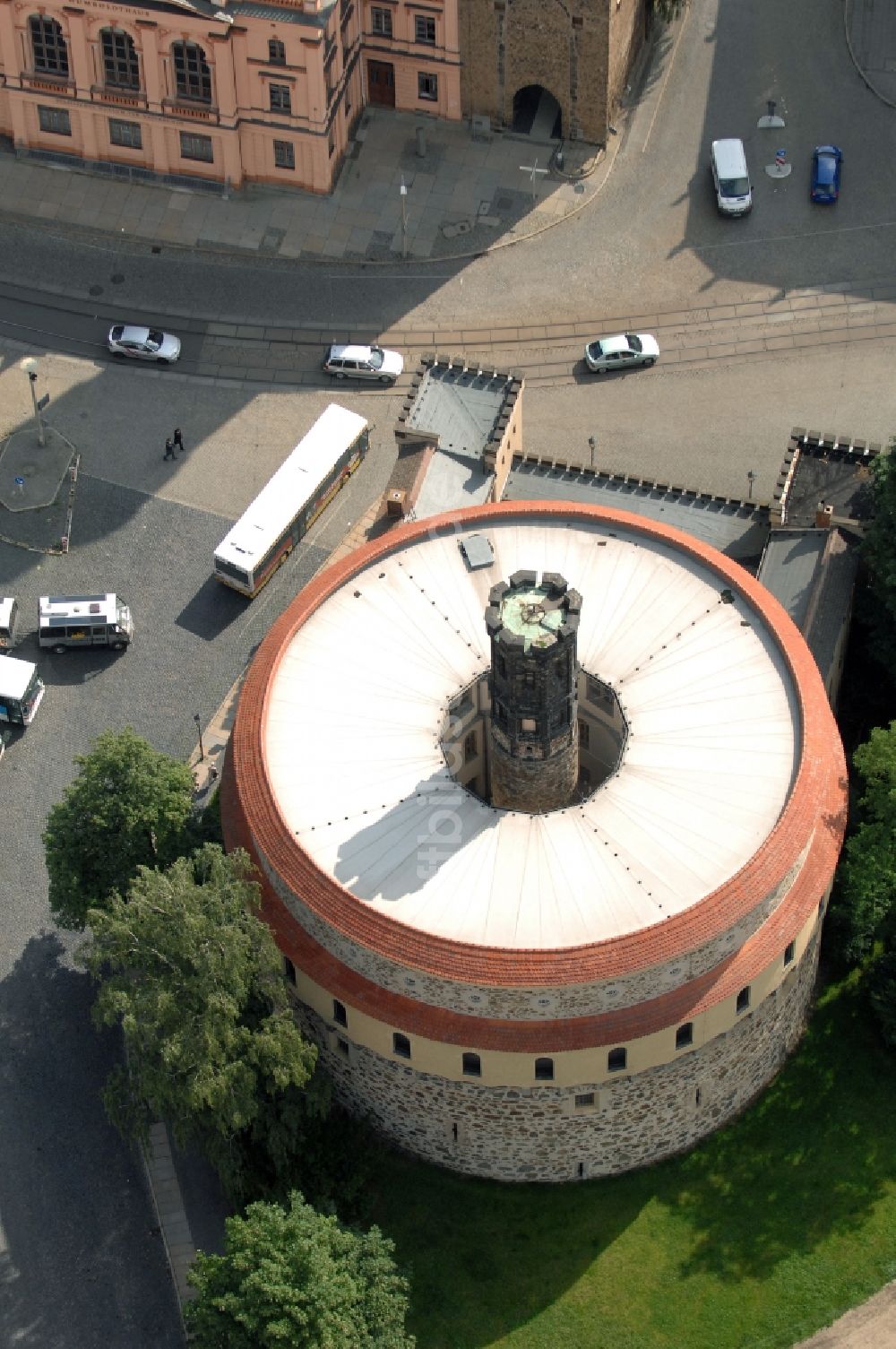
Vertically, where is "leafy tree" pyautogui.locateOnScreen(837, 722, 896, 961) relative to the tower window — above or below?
above

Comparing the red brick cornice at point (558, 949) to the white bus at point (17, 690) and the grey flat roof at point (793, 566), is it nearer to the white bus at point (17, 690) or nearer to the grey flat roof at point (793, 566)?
the grey flat roof at point (793, 566)

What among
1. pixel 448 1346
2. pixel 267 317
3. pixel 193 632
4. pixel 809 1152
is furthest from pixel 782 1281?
pixel 267 317

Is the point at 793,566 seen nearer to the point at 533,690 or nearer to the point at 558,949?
the point at 533,690

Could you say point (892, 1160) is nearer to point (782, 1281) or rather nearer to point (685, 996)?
point (782, 1281)

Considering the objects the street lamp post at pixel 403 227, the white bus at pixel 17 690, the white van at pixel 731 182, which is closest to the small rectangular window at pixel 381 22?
the street lamp post at pixel 403 227

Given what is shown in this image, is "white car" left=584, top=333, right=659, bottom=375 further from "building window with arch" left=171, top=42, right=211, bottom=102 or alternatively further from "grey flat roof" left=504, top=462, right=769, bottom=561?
"building window with arch" left=171, top=42, right=211, bottom=102

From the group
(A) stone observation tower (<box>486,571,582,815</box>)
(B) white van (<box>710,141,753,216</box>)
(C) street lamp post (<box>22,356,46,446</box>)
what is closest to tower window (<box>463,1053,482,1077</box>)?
(A) stone observation tower (<box>486,571,582,815</box>)
